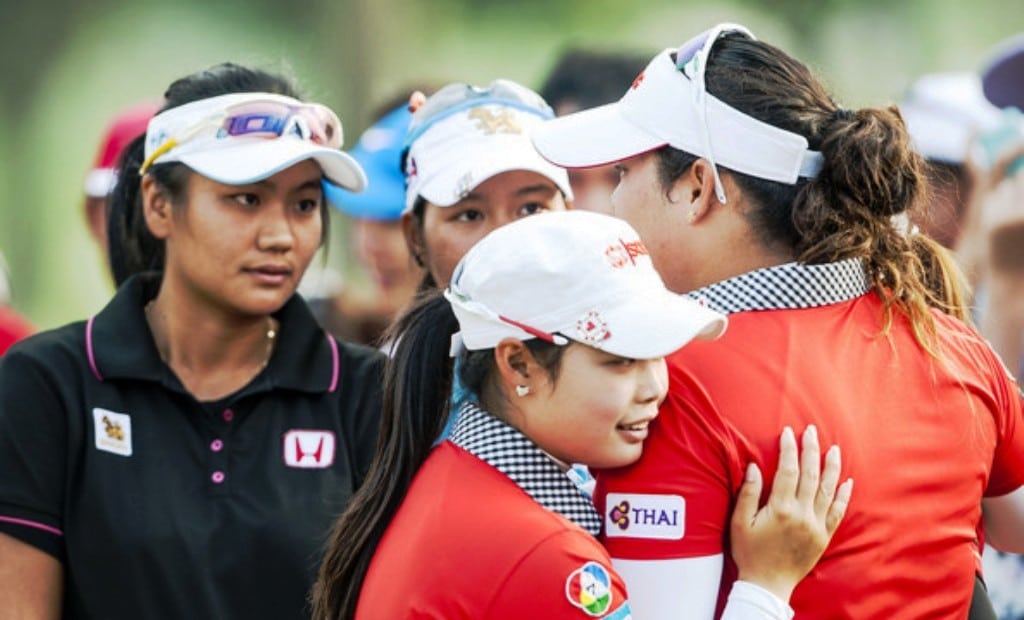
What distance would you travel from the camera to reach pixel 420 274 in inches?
147

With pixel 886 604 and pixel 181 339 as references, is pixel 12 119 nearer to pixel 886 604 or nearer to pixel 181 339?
pixel 181 339

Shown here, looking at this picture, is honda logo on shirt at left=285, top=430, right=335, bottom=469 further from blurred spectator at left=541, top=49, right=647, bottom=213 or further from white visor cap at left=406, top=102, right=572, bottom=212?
blurred spectator at left=541, top=49, right=647, bottom=213

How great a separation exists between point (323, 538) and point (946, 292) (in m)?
1.17

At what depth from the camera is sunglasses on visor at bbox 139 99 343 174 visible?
3322 millimetres

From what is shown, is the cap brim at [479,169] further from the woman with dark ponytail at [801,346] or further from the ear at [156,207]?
the woman with dark ponytail at [801,346]

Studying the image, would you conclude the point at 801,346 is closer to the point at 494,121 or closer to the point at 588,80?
the point at 494,121

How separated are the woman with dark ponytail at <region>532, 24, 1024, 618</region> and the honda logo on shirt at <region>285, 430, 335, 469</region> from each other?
0.80 m

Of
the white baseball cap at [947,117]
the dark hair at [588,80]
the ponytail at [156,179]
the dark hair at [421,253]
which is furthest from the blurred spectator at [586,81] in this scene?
the ponytail at [156,179]

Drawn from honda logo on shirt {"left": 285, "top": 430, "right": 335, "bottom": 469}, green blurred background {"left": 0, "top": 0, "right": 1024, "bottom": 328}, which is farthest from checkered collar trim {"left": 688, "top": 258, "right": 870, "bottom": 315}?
green blurred background {"left": 0, "top": 0, "right": 1024, "bottom": 328}

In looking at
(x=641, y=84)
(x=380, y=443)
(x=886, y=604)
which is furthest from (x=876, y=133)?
(x=380, y=443)

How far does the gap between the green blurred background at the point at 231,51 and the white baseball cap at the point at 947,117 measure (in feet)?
3.06

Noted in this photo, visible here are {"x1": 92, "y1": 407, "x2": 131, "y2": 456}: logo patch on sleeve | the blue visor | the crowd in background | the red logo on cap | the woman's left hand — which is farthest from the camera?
the blue visor

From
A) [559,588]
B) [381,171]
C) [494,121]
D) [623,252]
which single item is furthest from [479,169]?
[381,171]

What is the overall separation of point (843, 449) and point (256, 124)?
1410 millimetres
